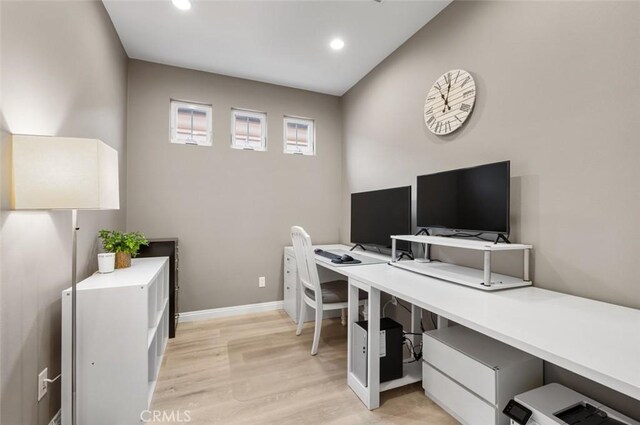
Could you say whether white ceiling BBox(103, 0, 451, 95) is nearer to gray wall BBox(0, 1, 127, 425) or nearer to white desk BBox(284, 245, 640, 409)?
gray wall BBox(0, 1, 127, 425)

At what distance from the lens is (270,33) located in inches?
95.7

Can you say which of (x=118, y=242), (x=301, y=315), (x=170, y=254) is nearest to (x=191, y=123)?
(x=170, y=254)

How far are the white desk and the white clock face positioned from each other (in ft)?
3.85

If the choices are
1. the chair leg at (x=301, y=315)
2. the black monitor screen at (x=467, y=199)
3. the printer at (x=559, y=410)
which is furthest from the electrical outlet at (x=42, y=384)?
the black monitor screen at (x=467, y=199)

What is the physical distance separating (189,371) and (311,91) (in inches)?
128

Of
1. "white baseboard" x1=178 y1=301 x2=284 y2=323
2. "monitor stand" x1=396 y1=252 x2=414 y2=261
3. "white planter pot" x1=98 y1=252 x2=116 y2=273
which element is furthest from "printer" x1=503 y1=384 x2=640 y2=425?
"white baseboard" x1=178 y1=301 x2=284 y2=323

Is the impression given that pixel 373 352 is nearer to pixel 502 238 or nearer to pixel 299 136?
pixel 502 238

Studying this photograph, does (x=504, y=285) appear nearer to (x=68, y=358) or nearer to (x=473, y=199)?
Answer: (x=473, y=199)

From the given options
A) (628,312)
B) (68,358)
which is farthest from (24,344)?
(628,312)

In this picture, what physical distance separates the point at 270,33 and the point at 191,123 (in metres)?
1.35

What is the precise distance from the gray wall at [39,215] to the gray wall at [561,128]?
2.46 meters

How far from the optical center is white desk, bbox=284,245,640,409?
0.79 metres

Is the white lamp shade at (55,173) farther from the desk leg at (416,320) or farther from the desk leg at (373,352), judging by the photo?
the desk leg at (416,320)

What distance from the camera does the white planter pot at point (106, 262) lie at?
72.2 inches
